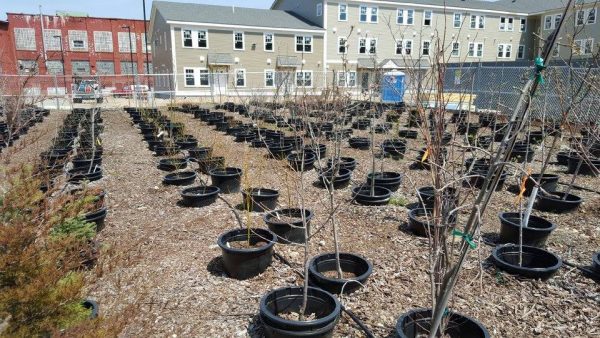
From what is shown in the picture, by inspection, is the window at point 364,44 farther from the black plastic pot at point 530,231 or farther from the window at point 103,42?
the window at point 103,42

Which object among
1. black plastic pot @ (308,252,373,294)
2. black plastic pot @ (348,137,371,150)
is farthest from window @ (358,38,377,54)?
black plastic pot @ (308,252,373,294)

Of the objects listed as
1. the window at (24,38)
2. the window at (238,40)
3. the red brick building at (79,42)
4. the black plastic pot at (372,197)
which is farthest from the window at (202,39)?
the window at (24,38)

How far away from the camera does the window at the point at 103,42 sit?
159 ft

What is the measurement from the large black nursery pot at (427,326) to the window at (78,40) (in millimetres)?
54087

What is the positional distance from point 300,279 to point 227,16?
104 feet

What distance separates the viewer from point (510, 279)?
12.3 feet

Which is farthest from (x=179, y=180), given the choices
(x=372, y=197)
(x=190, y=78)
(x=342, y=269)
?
(x=190, y=78)

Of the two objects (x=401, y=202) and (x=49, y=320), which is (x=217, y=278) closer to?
(x=49, y=320)

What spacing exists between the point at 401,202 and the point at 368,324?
10.1 feet

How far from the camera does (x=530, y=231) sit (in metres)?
4.39

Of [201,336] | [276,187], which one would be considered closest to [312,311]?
[201,336]

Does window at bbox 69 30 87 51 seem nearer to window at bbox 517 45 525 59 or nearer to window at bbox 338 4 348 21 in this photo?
window at bbox 338 4 348 21

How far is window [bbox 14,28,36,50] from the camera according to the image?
147 ft

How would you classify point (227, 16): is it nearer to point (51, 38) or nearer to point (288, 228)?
point (51, 38)
